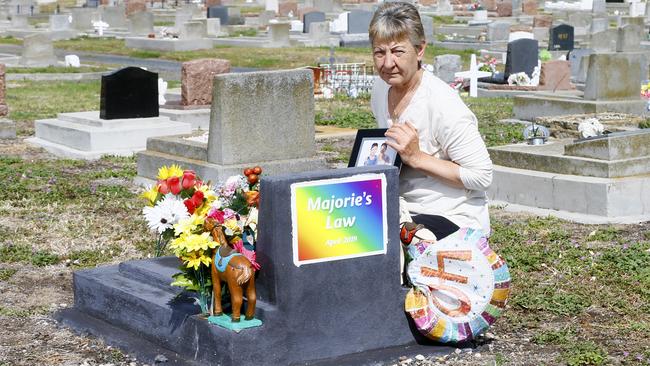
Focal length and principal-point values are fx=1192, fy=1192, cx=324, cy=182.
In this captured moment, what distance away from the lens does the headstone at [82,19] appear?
4506 cm

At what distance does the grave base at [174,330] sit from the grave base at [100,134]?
304 inches

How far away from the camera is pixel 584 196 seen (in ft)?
33.5

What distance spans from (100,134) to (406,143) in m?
9.39

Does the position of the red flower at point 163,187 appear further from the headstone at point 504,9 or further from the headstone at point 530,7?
the headstone at point 530,7

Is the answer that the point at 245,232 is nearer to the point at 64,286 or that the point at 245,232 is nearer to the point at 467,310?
the point at 467,310

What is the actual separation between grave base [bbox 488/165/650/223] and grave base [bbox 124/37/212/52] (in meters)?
26.1

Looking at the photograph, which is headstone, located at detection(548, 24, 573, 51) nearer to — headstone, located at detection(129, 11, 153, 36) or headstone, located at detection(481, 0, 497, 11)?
headstone, located at detection(129, 11, 153, 36)

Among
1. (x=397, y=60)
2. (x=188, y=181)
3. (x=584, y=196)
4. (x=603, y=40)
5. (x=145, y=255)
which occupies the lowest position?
(x=145, y=255)

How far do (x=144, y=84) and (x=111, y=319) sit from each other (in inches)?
339

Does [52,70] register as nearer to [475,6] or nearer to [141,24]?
[141,24]

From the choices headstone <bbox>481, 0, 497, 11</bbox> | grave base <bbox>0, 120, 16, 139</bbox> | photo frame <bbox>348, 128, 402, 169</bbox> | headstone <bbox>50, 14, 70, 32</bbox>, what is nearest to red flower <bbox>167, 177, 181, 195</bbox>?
photo frame <bbox>348, 128, 402, 169</bbox>

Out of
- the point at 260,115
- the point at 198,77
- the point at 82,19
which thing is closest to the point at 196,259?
the point at 260,115

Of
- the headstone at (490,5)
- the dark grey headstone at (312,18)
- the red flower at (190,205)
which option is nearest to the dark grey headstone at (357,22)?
the dark grey headstone at (312,18)

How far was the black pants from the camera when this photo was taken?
5.95 m
